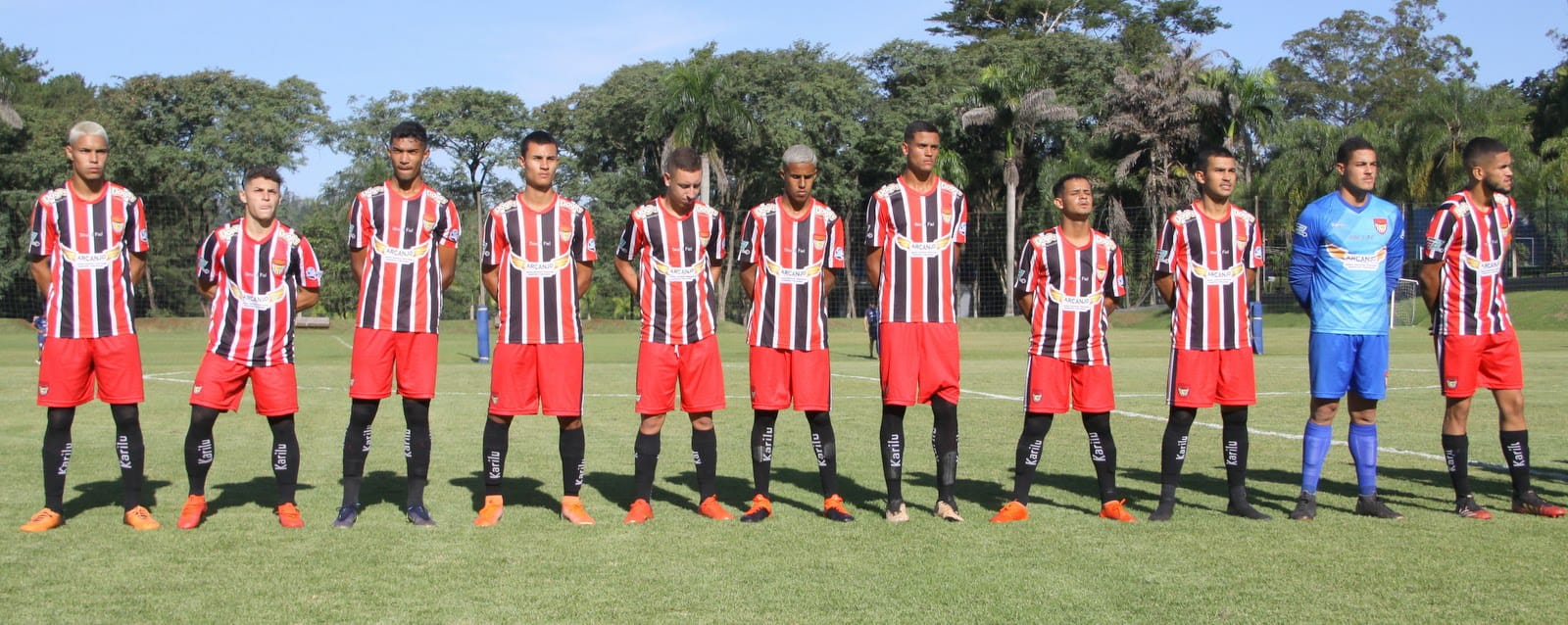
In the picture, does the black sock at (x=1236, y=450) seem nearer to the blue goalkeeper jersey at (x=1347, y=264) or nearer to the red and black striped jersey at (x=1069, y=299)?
the blue goalkeeper jersey at (x=1347, y=264)

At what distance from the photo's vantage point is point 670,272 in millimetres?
7211

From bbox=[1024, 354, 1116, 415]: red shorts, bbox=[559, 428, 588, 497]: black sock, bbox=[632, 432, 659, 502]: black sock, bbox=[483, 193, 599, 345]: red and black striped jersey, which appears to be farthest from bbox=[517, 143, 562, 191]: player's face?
bbox=[1024, 354, 1116, 415]: red shorts

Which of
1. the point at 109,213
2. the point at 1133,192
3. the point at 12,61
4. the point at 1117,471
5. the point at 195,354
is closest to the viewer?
the point at 109,213

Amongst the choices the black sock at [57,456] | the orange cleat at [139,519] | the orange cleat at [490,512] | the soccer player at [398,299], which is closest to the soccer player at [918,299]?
the orange cleat at [490,512]

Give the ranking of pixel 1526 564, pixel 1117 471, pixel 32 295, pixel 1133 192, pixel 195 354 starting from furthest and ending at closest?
pixel 1133 192
pixel 32 295
pixel 195 354
pixel 1117 471
pixel 1526 564

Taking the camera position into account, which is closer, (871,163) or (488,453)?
(488,453)

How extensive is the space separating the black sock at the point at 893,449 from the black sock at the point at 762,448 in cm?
66

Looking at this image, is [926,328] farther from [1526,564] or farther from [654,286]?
[1526,564]

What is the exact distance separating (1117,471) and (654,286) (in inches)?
152

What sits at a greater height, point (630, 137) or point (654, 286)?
point (630, 137)

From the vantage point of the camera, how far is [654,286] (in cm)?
721

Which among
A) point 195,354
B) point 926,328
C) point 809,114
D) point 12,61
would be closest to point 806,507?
point 926,328

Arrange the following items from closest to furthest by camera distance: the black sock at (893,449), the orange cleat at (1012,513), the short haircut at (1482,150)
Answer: the orange cleat at (1012,513), the black sock at (893,449), the short haircut at (1482,150)

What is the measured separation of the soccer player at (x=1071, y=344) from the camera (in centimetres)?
720
